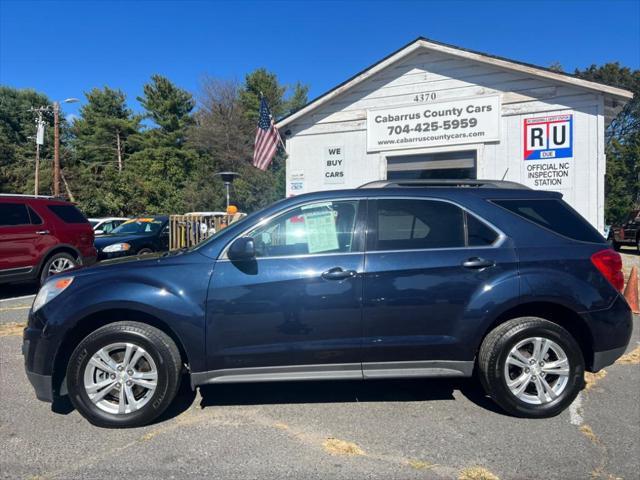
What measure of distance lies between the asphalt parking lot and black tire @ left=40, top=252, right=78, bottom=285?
4846mm

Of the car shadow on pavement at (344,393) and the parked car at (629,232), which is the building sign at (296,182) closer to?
the car shadow on pavement at (344,393)

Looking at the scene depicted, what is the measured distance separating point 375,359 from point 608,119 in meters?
8.74

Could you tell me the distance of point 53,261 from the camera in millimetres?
8859

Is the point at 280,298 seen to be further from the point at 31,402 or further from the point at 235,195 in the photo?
the point at 235,195

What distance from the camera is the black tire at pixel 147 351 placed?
3518 mm

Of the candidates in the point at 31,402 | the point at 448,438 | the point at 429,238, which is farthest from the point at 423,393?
the point at 31,402

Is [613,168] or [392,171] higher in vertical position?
[613,168]

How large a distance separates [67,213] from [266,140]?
4.64 m

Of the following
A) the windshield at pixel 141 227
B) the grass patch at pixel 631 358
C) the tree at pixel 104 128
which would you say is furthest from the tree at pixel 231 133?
the grass patch at pixel 631 358

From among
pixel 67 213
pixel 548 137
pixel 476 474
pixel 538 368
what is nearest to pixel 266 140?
pixel 67 213

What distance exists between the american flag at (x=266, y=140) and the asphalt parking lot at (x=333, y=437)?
7.87 metres

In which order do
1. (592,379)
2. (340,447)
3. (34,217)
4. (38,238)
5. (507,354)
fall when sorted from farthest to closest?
(34,217) → (38,238) → (592,379) → (507,354) → (340,447)

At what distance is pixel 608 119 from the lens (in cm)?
970

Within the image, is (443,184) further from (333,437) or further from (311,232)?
(333,437)
